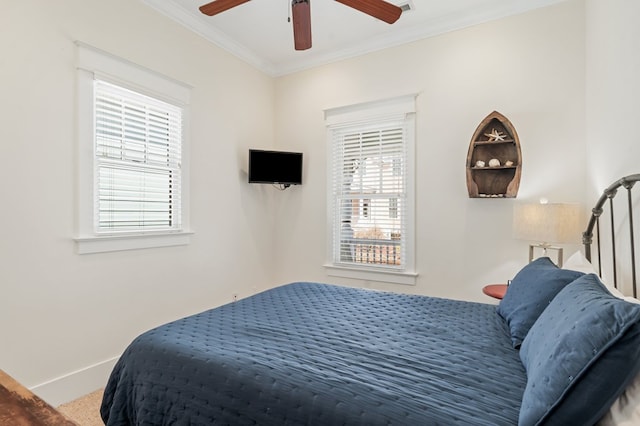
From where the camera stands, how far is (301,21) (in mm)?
2158

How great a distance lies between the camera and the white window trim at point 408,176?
342cm

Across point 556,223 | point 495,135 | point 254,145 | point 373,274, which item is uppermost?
point 254,145

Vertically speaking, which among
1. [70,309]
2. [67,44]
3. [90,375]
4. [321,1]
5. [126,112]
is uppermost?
[321,1]

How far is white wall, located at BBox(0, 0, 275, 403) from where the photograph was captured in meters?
2.11

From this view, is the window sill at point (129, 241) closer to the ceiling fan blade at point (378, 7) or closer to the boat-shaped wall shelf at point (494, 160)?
the ceiling fan blade at point (378, 7)

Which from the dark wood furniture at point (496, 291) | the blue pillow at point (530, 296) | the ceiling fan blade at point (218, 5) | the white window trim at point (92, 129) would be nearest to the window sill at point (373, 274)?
the dark wood furniture at point (496, 291)

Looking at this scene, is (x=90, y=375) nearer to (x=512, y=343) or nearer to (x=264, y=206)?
(x=264, y=206)

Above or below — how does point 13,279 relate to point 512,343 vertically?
above

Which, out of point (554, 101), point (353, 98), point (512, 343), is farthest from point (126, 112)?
point (554, 101)

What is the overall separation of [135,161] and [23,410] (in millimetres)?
2330

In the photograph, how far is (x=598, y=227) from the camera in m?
2.21

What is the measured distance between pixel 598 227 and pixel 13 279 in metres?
3.70

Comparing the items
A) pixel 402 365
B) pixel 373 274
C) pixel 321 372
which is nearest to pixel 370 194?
pixel 373 274

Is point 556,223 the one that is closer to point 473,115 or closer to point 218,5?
point 473,115
